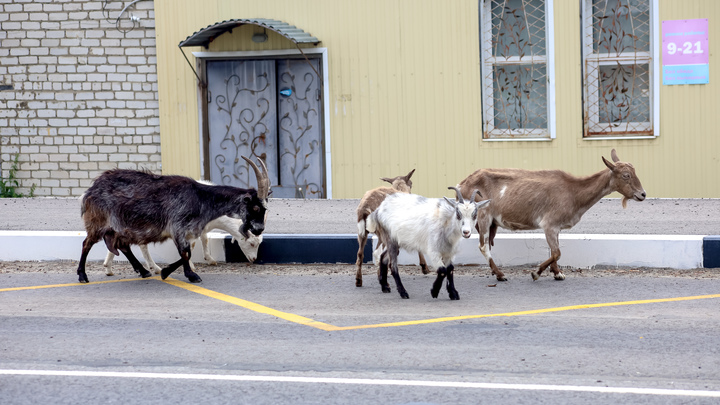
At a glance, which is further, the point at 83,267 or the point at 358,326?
the point at 83,267

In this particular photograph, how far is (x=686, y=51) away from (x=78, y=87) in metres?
10.6

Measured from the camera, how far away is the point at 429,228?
27.7 feet

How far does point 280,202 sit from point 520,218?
680 cm

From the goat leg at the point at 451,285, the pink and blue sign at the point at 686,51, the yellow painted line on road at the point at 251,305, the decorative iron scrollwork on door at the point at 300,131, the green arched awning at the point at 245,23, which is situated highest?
the green arched awning at the point at 245,23

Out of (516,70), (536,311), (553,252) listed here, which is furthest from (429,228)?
(516,70)

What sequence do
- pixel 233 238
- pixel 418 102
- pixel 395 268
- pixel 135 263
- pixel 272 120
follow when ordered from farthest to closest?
pixel 272 120 → pixel 418 102 → pixel 233 238 → pixel 135 263 → pixel 395 268

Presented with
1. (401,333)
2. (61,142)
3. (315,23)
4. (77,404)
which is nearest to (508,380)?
(401,333)

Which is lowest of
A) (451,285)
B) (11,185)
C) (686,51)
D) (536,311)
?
(536,311)

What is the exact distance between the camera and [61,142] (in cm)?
1695

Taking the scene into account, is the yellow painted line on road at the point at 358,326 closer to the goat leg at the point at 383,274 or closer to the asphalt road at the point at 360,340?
the asphalt road at the point at 360,340

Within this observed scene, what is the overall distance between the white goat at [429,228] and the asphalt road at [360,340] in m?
0.30

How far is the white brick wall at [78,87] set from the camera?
655 inches

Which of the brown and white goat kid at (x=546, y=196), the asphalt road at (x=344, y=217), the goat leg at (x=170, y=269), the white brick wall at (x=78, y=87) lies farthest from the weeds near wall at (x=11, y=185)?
the brown and white goat kid at (x=546, y=196)

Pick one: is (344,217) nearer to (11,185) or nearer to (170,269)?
(170,269)
